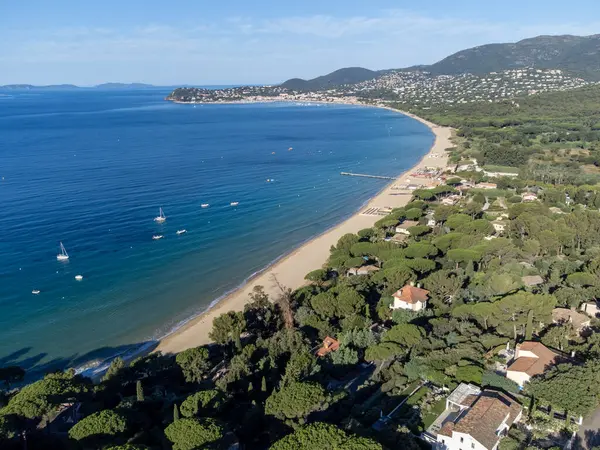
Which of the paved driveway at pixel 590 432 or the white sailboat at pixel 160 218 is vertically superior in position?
the white sailboat at pixel 160 218

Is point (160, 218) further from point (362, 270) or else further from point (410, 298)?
point (410, 298)

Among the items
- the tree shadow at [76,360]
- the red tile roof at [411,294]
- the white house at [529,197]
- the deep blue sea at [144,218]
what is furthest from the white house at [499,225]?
the tree shadow at [76,360]

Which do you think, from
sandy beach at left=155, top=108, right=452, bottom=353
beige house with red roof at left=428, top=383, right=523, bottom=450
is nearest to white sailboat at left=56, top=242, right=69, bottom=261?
sandy beach at left=155, top=108, right=452, bottom=353

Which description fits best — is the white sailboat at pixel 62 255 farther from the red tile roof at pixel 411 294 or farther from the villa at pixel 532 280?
the villa at pixel 532 280

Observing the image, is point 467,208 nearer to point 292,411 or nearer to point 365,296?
point 365,296

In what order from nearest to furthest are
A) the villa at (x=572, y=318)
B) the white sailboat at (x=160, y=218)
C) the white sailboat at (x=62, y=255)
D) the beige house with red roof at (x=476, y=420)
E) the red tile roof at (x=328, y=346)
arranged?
the beige house with red roof at (x=476, y=420) → the villa at (x=572, y=318) → the red tile roof at (x=328, y=346) → the white sailboat at (x=62, y=255) → the white sailboat at (x=160, y=218)

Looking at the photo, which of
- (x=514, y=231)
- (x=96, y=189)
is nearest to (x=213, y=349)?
(x=514, y=231)

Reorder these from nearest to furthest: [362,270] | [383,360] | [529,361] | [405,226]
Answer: [529,361], [383,360], [362,270], [405,226]

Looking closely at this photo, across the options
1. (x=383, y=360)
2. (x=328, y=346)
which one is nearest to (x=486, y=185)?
(x=328, y=346)

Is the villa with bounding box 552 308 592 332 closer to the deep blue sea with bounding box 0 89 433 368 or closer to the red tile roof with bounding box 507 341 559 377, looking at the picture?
the red tile roof with bounding box 507 341 559 377
